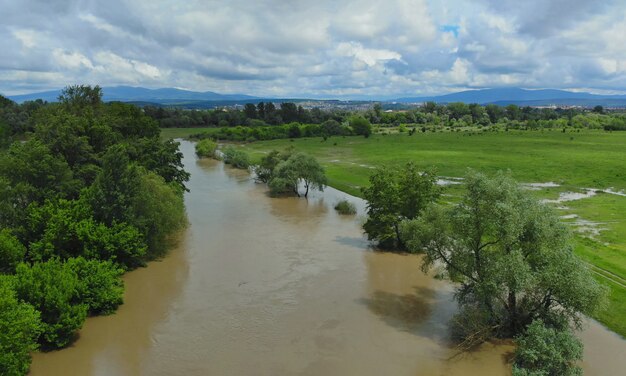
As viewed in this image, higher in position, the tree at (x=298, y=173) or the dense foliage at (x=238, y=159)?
the tree at (x=298, y=173)

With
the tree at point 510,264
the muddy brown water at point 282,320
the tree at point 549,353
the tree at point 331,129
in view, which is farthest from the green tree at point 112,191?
the tree at point 331,129

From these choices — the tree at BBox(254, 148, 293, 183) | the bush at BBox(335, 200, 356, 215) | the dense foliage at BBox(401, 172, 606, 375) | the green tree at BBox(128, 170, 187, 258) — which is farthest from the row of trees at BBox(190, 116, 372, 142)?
the dense foliage at BBox(401, 172, 606, 375)

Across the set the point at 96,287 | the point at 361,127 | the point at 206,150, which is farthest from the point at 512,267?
the point at 361,127

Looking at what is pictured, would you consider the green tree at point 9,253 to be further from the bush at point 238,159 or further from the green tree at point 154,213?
the bush at point 238,159

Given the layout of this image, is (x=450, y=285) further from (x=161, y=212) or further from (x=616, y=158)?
(x=616, y=158)

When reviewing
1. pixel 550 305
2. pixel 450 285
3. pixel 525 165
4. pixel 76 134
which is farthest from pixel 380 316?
pixel 525 165

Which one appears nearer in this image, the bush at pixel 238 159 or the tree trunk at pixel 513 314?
the tree trunk at pixel 513 314

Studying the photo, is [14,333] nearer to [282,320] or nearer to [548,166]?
[282,320]
